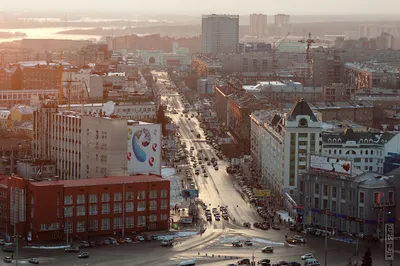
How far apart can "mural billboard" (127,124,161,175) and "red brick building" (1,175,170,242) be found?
2.73 m

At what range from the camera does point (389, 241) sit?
71.8 feet

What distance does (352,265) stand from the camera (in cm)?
2014

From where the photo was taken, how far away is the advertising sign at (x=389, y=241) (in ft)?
68.1

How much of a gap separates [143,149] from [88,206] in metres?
4.11

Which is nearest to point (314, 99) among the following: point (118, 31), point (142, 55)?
point (142, 55)

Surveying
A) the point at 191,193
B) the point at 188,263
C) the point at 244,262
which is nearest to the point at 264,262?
the point at 244,262

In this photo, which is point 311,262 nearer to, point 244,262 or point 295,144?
point 244,262

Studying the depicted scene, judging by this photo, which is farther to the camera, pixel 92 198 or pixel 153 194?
pixel 153 194

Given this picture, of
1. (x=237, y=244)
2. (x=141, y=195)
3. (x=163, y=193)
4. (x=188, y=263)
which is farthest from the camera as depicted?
(x=163, y=193)

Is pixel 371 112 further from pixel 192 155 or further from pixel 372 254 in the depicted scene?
pixel 372 254

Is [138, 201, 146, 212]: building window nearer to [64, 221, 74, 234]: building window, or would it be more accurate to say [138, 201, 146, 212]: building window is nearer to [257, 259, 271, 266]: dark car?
[64, 221, 74, 234]: building window

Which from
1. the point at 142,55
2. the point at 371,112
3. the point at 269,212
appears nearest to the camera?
the point at 269,212

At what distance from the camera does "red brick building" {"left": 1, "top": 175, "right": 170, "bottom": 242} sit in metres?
22.0

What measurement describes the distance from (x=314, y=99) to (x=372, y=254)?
2593 centimetres
